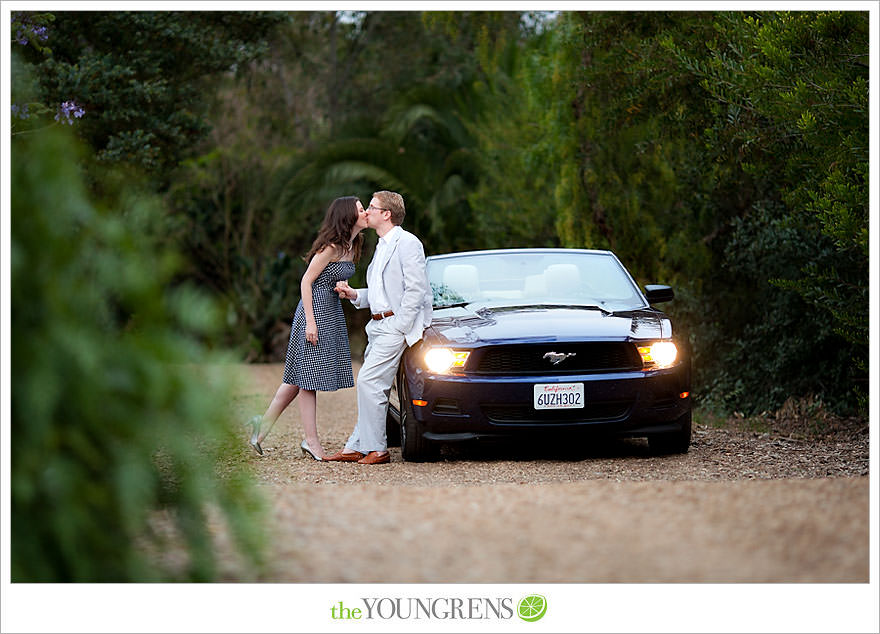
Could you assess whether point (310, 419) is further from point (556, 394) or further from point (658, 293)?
point (658, 293)

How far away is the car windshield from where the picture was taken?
28.1ft

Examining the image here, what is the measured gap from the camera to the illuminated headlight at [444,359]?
7.48 meters

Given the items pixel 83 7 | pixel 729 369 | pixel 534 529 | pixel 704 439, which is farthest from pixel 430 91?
pixel 534 529

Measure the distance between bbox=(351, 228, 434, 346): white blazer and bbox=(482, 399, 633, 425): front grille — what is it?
2.78 ft

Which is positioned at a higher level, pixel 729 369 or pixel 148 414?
pixel 148 414

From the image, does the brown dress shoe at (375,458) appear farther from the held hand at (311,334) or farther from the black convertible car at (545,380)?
the held hand at (311,334)

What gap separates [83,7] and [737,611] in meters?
4.33

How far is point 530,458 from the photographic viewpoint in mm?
8031

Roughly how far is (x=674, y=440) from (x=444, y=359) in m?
1.85

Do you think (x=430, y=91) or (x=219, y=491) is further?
(x=430, y=91)

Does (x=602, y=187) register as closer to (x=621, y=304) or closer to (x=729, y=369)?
(x=729, y=369)

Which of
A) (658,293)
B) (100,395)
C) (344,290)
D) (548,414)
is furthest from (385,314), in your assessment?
(100,395)

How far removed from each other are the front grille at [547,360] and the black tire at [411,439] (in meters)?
0.67

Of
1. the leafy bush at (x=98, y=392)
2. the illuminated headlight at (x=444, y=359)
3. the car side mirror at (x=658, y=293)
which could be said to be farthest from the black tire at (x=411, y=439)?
the leafy bush at (x=98, y=392)
